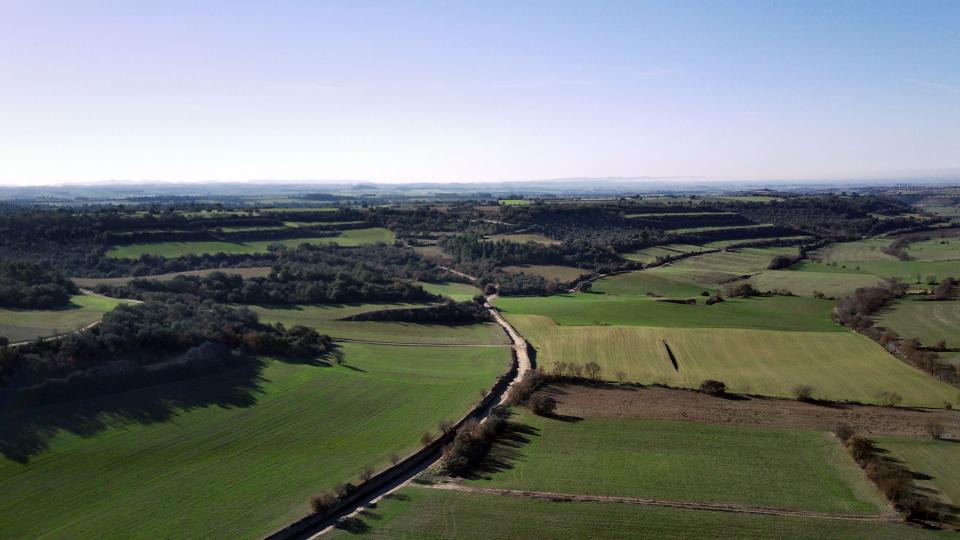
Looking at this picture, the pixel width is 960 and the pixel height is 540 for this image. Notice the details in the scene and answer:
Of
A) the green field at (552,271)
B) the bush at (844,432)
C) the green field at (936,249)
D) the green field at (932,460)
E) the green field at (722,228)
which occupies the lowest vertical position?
the green field at (932,460)

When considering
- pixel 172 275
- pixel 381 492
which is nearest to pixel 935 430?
pixel 381 492

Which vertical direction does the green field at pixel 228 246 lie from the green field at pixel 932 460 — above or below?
above

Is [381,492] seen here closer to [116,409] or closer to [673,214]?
[116,409]

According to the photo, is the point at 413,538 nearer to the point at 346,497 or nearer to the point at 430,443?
the point at 346,497

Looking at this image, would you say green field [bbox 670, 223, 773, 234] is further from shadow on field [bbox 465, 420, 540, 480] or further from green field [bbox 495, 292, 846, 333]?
shadow on field [bbox 465, 420, 540, 480]

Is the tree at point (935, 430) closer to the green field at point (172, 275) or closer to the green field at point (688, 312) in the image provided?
the green field at point (688, 312)

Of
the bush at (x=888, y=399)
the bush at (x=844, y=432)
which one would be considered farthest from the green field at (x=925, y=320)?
the bush at (x=844, y=432)
